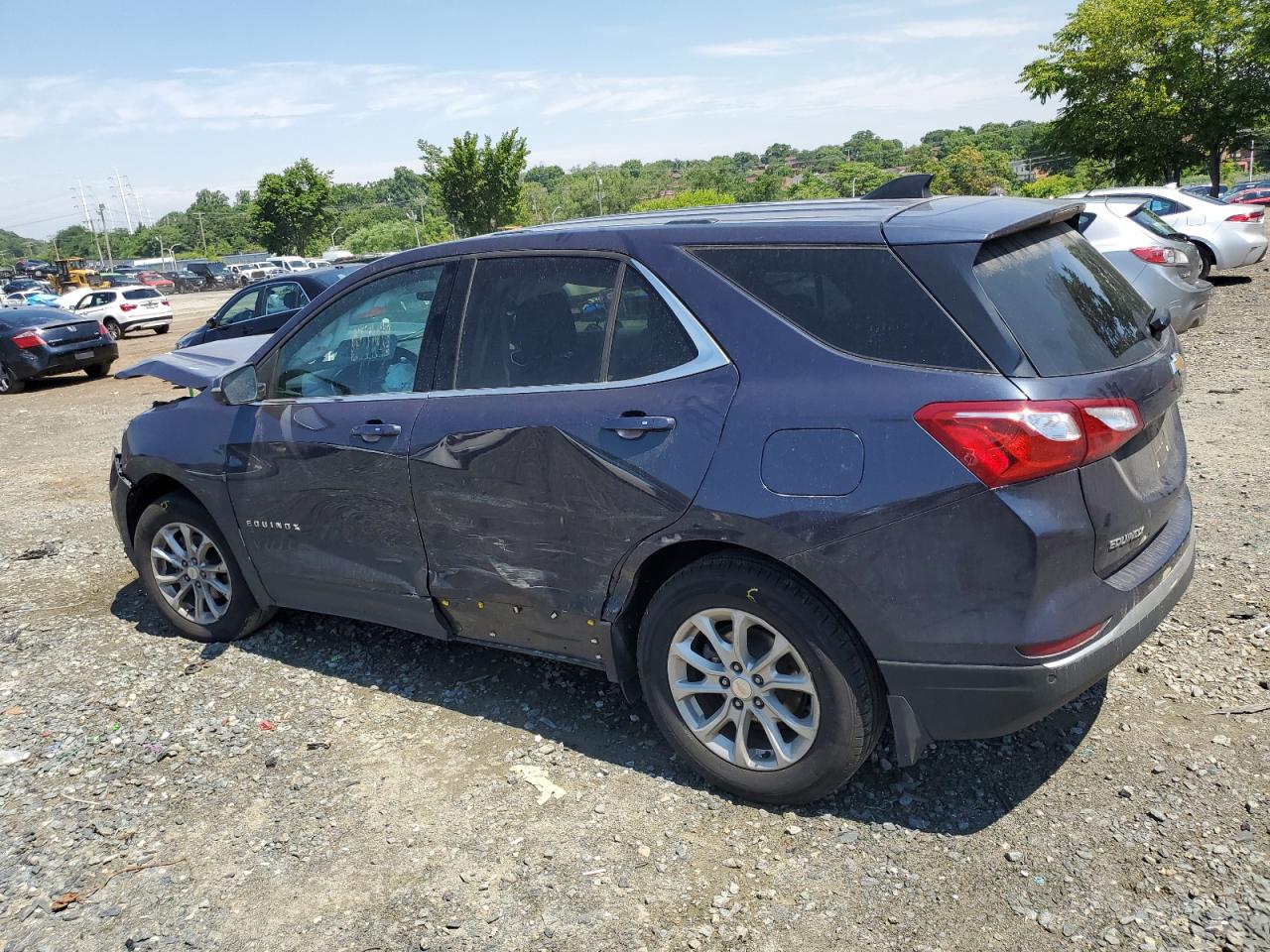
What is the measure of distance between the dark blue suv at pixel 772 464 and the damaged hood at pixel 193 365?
1667mm

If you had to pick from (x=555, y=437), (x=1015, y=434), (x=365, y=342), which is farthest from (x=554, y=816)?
(x=365, y=342)

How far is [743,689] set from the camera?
124 inches

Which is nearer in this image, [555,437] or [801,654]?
[801,654]

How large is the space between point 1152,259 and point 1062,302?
8.66 metres

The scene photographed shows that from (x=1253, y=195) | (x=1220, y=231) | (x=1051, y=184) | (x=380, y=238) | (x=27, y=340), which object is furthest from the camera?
(x=380, y=238)

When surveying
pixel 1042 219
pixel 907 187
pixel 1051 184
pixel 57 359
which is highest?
pixel 907 187

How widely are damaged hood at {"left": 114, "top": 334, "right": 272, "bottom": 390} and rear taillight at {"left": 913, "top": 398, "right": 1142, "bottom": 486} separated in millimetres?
3836

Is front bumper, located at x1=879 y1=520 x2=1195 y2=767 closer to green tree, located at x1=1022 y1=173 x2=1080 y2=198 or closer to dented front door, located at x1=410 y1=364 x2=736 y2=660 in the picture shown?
dented front door, located at x1=410 y1=364 x2=736 y2=660

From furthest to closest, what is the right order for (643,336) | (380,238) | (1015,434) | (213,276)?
(380,238) < (213,276) < (643,336) < (1015,434)

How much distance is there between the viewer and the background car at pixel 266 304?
1261 centimetres

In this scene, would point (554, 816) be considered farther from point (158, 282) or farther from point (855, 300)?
point (158, 282)

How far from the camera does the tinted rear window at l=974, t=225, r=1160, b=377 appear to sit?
2.80m

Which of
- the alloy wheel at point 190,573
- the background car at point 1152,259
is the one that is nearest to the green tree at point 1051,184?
the background car at point 1152,259

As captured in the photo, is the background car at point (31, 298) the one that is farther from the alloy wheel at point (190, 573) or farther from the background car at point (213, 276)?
the alloy wheel at point (190, 573)
